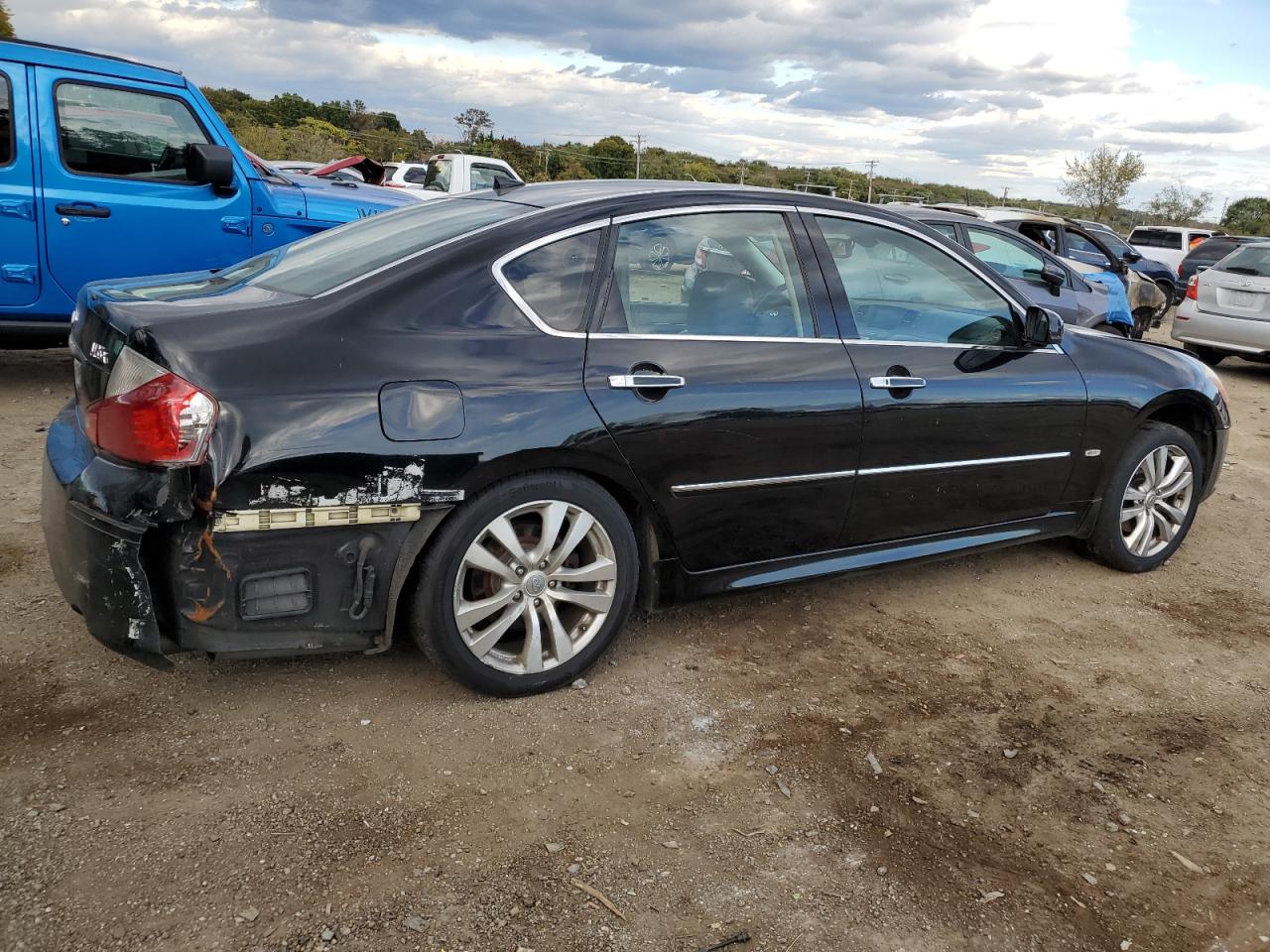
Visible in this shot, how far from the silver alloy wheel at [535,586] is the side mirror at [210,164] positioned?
4329 millimetres

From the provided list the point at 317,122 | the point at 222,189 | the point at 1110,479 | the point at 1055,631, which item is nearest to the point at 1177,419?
the point at 1110,479

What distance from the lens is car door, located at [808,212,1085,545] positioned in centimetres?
377

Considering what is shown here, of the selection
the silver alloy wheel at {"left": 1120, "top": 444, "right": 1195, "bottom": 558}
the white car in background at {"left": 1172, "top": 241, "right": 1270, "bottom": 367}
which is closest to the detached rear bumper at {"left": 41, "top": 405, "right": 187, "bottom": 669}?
the silver alloy wheel at {"left": 1120, "top": 444, "right": 1195, "bottom": 558}

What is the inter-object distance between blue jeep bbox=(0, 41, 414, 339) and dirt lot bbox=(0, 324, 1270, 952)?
284 centimetres

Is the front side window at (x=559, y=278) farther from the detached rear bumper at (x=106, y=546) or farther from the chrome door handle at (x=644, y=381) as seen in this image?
the detached rear bumper at (x=106, y=546)

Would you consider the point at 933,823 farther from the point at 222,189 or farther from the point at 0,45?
the point at 0,45

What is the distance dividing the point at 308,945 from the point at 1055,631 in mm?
3112

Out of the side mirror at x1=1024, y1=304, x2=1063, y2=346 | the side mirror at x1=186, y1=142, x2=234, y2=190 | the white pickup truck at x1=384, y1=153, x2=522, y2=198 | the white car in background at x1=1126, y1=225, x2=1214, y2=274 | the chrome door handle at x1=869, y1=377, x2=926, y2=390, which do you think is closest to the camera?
the chrome door handle at x1=869, y1=377, x2=926, y2=390

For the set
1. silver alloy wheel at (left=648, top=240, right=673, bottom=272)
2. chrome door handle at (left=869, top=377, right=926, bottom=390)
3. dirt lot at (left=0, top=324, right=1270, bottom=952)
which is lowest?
dirt lot at (left=0, top=324, right=1270, bottom=952)

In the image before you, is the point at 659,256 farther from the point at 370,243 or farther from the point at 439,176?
the point at 439,176

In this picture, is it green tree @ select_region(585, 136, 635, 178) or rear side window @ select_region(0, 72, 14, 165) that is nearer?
rear side window @ select_region(0, 72, 14, 165)

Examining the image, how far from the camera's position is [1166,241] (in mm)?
23391

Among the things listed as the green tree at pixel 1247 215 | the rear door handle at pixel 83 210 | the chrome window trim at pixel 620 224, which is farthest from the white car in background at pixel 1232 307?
the green tree at pixel 1247 215

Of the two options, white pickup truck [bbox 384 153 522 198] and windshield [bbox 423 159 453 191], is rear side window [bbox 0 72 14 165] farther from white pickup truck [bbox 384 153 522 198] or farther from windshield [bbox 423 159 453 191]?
windshield [bbox 423 159 453 191]
